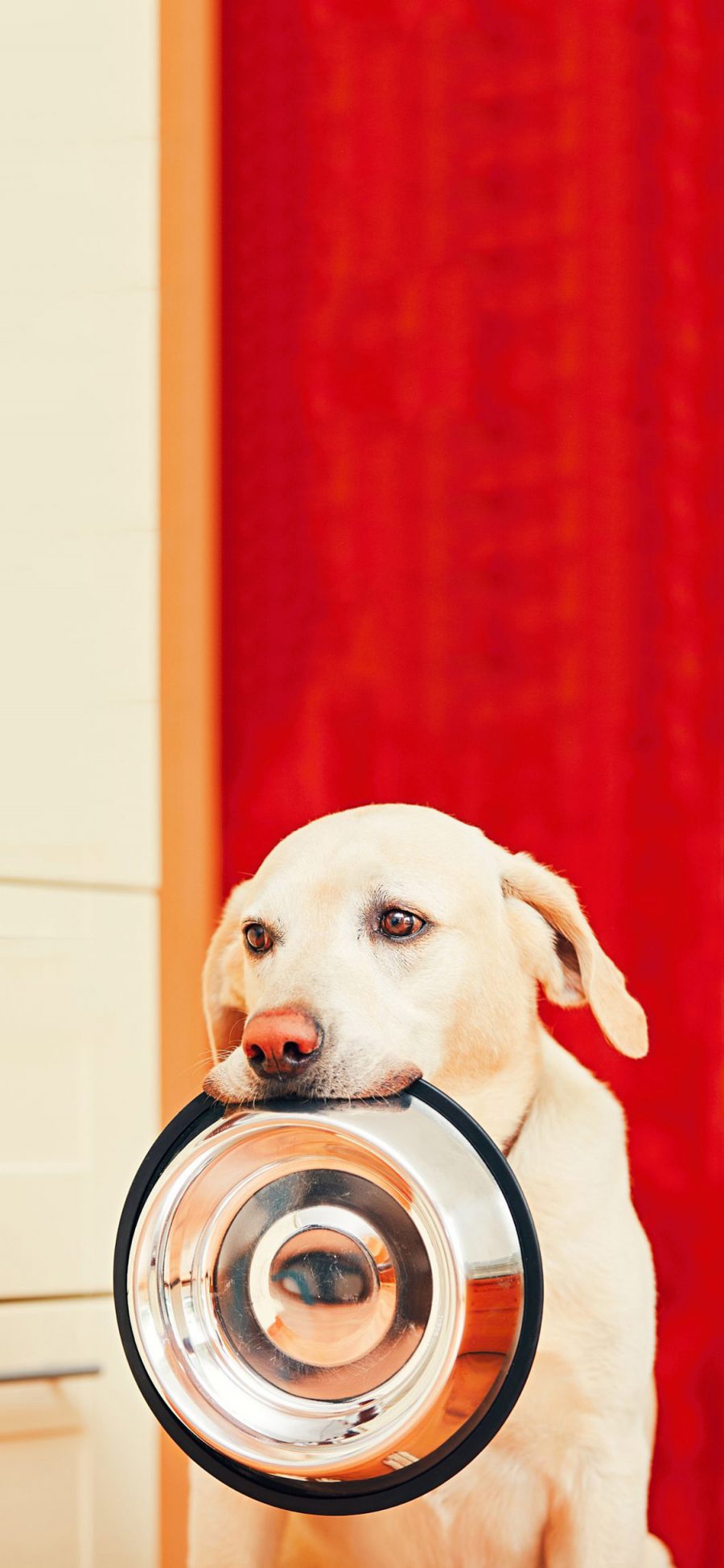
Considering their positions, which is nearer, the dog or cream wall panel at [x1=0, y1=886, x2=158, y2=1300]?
the dog

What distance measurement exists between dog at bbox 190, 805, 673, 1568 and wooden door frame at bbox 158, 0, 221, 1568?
17 cm

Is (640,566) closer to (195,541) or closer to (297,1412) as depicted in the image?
(195,541)

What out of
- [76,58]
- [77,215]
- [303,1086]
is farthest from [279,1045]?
[76,58]

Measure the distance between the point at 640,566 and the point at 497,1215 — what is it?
0.53m

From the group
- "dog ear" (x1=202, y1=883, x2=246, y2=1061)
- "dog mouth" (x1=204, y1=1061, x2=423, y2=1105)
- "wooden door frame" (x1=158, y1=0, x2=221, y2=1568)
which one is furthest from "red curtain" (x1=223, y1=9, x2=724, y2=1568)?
"dog mouth" (x1=204, y1=1061, x2=423, y2=1105)

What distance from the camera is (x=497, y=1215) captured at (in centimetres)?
62

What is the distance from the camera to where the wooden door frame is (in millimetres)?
972

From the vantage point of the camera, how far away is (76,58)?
0.98m

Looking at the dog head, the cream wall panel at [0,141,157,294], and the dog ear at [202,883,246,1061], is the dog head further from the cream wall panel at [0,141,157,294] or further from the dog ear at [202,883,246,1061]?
the cream wall panel at [0,141,157,294]

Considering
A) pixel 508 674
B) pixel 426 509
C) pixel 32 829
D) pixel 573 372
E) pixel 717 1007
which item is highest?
pixel 573 372

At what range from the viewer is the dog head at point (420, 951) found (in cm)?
69

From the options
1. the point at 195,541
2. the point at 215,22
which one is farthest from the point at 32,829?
the point at 215,22

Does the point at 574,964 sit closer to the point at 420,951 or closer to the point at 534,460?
the point at 420,951

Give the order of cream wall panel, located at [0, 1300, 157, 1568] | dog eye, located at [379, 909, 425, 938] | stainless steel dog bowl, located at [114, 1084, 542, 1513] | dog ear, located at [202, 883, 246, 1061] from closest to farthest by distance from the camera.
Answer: stainless steel dog bowl, located at [114, 1084, 542, 1513], dog eye, located at [379, 909, 425, 938], dog ear, located at [202, 883, 246, 1061], cream wall panel, located at [0, 1300, 157, 1568]
